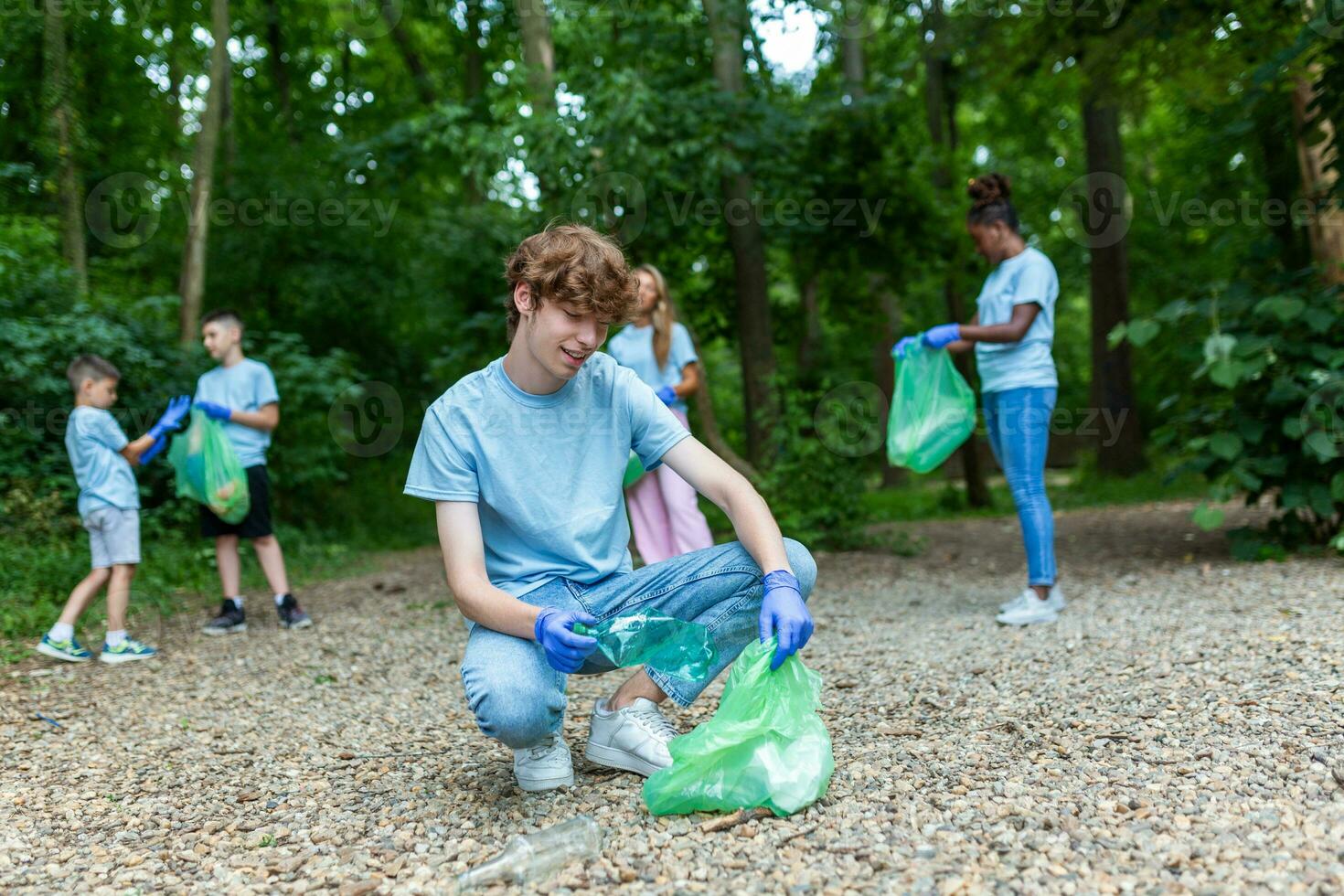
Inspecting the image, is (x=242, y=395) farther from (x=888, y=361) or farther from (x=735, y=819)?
(x=888, y=361)

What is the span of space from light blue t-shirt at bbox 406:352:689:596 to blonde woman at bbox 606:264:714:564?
79.9 inches

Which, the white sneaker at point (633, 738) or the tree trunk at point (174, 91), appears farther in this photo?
the tree trunk at point (174, 91)

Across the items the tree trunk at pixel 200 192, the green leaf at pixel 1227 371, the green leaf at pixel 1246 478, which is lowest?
the green leaf at pixel 1246 478

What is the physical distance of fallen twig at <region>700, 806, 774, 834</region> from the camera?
2.39 meters

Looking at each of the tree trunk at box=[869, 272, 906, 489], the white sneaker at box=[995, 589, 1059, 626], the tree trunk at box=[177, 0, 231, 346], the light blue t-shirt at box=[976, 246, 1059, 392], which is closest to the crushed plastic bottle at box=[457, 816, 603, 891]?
the white sneaker at box=[995, 589, 1059, 626]

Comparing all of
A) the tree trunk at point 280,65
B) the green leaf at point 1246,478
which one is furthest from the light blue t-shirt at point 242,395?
the tree trunk at point 280,65

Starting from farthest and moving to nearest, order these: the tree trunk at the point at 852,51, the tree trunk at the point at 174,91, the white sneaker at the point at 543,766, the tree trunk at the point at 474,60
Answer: the tree trunk at the point at 474,60, the tree trunk at the point at 174,91, the tree trunk at the point at 852,51, the white sneaker at the point at 543,766

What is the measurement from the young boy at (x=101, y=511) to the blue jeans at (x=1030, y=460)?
3702 millimetres

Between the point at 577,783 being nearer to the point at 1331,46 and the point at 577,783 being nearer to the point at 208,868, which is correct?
the point at 208,868

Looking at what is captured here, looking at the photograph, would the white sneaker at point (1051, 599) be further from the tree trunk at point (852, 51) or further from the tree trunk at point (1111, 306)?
the tree trunk at point (1111, 306)

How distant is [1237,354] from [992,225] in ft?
5.73

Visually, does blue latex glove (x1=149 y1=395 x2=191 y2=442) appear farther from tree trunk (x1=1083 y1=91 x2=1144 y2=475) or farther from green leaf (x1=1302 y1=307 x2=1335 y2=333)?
tree trunk (x1=1083 y1=91 x2=1144 y2=475)

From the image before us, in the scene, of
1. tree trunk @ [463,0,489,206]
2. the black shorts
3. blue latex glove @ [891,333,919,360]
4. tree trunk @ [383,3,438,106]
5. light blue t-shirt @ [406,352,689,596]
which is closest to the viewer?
light blue t-shirt @ [406,352,689,596]

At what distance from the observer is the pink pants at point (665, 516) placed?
4.80 metres
